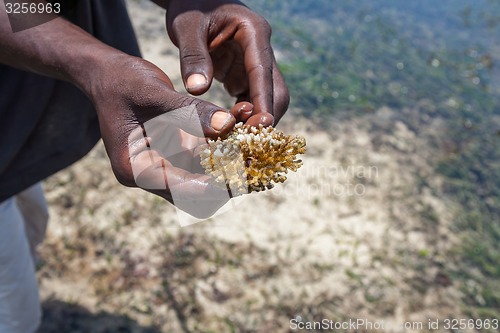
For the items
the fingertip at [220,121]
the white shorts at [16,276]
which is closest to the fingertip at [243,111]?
the fingertip at [220,121]

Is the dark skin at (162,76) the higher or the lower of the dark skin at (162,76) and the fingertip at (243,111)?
the higher

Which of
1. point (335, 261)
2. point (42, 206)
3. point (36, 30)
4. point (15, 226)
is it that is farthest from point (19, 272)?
point (335, 261)

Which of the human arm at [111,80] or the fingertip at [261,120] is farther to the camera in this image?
the fingertip at [261,120]

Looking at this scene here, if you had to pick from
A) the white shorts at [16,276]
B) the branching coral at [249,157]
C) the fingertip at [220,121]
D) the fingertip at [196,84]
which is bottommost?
the white shorts at [16,276]

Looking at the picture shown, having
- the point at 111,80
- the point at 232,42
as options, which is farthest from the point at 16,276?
the point at 232,42

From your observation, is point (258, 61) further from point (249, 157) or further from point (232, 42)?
point (249, 157)

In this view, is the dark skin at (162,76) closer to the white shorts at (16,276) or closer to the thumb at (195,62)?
the thumb at (195,62)

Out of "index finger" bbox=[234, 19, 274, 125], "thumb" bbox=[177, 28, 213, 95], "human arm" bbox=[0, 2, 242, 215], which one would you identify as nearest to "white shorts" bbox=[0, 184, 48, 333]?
"human arm" bbox=[0, 2, 242, 215]

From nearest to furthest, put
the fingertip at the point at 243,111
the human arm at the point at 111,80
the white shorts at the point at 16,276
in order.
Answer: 1. the human arm at the point at 111,80
2. the fingertip at the point at 243,111
3. the white shorts at the point at 16,276
